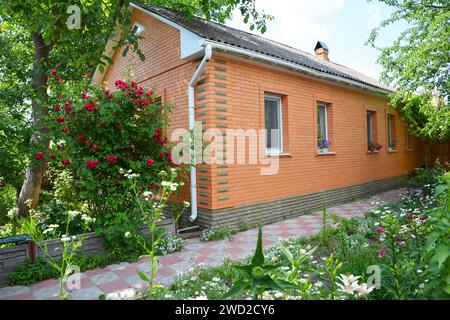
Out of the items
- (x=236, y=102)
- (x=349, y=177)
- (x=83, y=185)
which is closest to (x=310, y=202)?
(x=349, y=177)

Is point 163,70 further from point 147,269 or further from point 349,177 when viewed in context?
point 349,177

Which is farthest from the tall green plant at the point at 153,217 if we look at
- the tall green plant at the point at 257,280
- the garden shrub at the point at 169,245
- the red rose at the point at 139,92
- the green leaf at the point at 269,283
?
the red rose at the point at 139,92

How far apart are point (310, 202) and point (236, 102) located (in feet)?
11.3

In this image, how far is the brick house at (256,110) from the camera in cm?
579

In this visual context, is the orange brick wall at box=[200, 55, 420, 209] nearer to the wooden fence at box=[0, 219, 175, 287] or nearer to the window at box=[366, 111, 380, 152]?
the window at box=[366, 111, 380, 152]

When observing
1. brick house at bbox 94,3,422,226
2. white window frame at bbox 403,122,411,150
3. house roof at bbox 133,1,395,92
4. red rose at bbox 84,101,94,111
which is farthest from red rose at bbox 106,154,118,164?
white window frame at bbox 403,122,411,150

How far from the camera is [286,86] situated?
7164mm

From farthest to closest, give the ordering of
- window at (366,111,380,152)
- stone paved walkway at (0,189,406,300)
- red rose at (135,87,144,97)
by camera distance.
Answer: window at (366,111,380,152) < red rose at (135,87,144,97) < stone paved walkway at (0,189,406,300)

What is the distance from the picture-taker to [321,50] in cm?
1485

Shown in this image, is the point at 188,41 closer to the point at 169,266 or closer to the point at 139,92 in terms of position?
the point at 139,92

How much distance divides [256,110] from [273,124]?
895mm

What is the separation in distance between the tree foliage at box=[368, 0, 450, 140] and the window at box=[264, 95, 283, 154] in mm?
3951

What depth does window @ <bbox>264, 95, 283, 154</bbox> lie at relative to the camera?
7.04 meters

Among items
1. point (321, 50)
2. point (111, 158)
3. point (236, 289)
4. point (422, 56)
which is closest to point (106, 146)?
point (111, 158)
